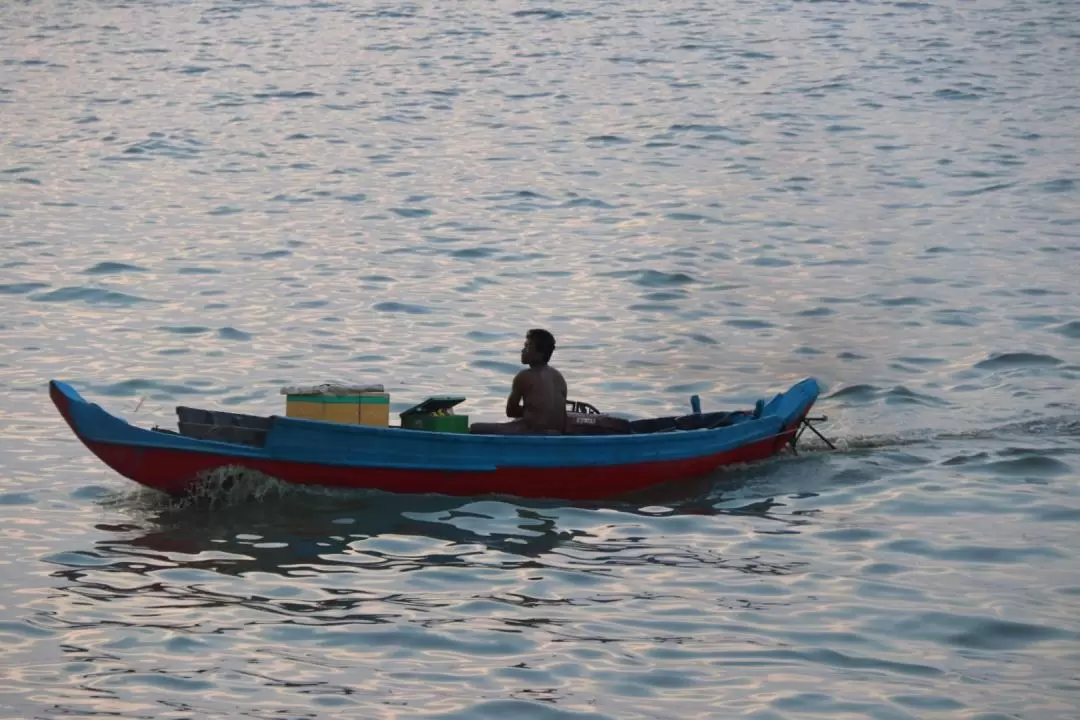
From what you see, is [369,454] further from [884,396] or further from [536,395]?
[884,396]

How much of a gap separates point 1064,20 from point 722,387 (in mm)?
34296

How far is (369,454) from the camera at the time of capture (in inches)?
618

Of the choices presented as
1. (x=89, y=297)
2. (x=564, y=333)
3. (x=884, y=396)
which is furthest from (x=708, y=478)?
(x=89, y=297)

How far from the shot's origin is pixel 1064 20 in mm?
51031

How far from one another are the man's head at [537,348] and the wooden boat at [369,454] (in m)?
0.85

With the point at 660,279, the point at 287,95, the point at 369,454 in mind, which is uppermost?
the point at 287,95

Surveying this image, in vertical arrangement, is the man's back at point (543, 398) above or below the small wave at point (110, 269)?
below

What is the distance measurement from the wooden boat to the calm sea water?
0.26m

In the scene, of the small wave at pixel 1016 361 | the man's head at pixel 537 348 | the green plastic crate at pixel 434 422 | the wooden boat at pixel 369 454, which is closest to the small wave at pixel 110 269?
the wooden boat at pixel 369 454

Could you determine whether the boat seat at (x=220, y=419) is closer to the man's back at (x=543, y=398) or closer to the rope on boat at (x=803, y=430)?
the man's back at (x=543, y=398)

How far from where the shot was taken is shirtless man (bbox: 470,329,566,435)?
16.5 meters

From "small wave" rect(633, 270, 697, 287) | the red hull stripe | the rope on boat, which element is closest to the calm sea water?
"small wave" rect(633, 270, 697, 287)

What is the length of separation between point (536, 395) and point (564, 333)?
7387mm

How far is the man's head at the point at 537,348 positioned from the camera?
1647 centimetres
